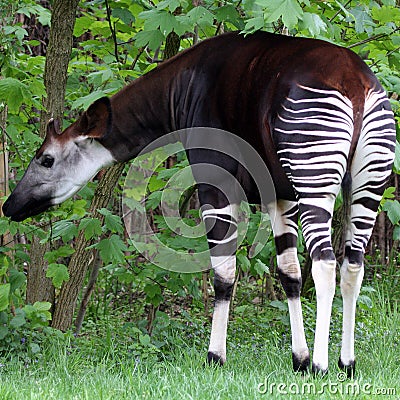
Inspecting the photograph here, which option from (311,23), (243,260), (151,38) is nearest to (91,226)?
(243,260)

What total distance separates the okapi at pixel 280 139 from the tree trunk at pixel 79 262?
Answer: 900 mm

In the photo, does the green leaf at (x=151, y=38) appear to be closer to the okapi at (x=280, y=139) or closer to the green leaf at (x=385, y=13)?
the okapi at (x=280, y=139)

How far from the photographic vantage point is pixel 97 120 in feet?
13.2

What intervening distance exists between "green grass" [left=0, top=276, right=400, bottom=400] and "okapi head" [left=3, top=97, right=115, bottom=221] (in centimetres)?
84

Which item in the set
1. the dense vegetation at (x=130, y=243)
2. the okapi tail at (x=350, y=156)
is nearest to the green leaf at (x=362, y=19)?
the dense vegetation at (x=130, y=243)

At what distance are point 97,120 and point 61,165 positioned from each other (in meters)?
0.33

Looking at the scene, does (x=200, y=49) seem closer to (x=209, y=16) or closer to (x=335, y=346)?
(x=209, y=16)

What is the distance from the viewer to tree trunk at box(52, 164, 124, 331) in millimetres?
5094

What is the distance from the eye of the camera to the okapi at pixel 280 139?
3289 mm

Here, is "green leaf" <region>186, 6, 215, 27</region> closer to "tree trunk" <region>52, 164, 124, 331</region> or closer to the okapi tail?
the okapi tail

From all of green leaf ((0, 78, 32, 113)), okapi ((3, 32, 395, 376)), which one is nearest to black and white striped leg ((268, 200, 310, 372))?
→ okapi ((3, 32, 395, 376))

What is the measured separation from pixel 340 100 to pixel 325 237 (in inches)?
23.4

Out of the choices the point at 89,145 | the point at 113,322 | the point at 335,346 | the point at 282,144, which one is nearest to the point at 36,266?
the point at 113,322

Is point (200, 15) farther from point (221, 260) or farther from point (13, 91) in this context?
point (221, 260)
